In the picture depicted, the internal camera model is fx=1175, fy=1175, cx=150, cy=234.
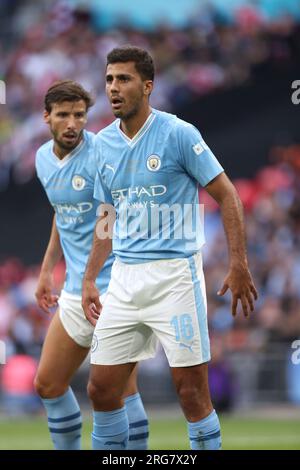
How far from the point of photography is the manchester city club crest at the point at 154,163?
21.9ft

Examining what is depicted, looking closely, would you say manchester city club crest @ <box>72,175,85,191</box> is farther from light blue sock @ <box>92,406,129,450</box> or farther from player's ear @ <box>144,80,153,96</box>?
light blue sock @ <box>92,406,129,450</box>

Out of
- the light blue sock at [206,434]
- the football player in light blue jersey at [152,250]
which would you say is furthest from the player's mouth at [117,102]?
the light blue sock at [206,434]

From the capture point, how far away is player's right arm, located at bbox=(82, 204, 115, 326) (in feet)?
23.1

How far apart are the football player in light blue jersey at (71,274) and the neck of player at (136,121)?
919 mm

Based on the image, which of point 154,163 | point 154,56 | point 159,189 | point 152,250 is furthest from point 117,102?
point 154,56

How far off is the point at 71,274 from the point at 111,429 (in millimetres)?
1288

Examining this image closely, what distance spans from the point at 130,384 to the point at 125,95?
2.06m

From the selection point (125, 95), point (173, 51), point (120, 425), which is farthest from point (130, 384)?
point (173, 51)

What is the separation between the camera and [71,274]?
25.6 feet

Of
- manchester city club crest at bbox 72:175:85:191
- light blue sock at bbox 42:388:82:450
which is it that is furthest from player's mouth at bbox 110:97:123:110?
light blue sock at bbox 42:388:82:450

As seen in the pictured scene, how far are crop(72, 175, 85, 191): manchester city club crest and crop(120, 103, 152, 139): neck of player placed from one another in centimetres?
95

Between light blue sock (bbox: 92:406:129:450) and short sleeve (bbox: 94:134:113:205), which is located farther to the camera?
short sleeve (bbox: 94:134:113:205)

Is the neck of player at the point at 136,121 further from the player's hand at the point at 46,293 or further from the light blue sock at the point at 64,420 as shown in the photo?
the light blue sock at the point at 64,420

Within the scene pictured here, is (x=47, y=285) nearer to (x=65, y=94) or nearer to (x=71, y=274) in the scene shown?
(x=71, y=274)
